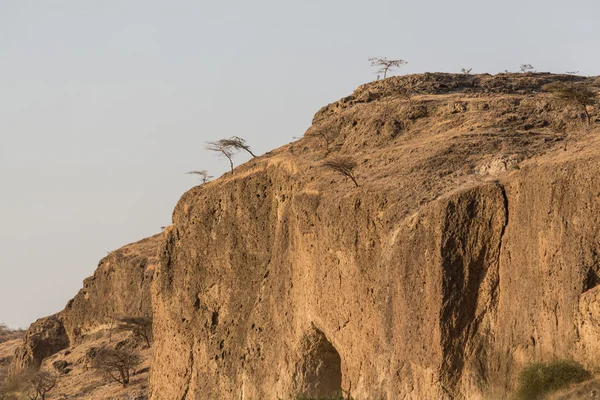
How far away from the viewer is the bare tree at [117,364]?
4377cm

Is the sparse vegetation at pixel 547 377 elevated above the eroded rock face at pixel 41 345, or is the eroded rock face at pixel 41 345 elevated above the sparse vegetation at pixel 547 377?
the eroded rock face at pixel 41 345

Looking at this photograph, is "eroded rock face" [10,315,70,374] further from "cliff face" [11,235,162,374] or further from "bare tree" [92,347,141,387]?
"bare tree" [92,347,141,387]

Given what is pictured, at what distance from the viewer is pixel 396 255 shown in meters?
21.3

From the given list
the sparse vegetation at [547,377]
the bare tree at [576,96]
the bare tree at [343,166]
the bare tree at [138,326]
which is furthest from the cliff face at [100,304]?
the sparse vegetation at [547,377]

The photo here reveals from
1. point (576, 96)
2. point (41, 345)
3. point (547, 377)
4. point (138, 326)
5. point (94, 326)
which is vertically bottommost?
point (547, 377)

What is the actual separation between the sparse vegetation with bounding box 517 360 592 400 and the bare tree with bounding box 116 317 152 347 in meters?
30.7

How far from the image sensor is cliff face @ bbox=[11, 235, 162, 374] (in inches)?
1978

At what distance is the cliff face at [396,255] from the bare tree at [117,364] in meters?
10.5

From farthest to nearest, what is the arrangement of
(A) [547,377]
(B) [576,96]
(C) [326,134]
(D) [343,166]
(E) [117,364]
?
1. (E) [117,364]
2. (C) [326,134]
3. (D) [343,166]
4. (B) [576,96]
5. (A) [547,377]

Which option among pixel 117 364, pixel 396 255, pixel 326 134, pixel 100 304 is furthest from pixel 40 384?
pixel 396 255

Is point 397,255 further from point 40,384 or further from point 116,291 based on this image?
point 116,291

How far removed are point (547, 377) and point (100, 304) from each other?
3879cm

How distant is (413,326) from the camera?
67.8 ft

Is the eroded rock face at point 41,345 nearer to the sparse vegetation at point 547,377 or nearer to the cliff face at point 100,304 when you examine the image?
the cliff face at point 100,304
